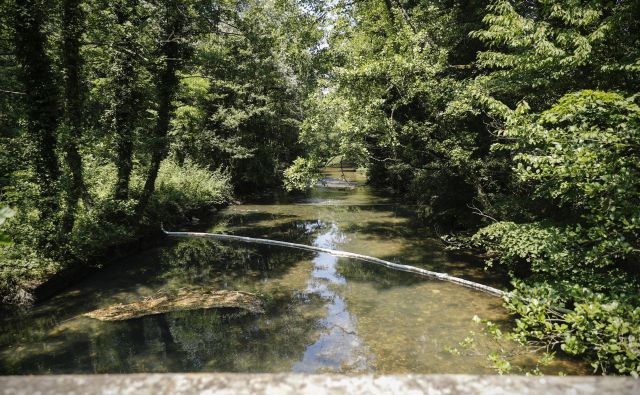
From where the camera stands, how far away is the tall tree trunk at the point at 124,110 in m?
13.2

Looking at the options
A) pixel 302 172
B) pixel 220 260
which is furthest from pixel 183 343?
pixel 302 172

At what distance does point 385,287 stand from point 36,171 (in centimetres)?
1030

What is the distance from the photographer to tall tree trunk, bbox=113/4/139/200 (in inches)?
521

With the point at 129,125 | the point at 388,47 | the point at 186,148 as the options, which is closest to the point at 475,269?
the point at 388,47

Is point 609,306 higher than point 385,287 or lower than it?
higher

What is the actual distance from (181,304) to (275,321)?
9.03 feet

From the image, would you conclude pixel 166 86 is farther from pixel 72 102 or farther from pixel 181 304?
pixel 181 304

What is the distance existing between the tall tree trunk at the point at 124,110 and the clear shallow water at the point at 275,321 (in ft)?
10.00

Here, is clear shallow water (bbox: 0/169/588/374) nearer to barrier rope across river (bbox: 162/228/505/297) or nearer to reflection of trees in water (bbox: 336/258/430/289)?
reflection of trees in water (bbox: 336/258/430/289)

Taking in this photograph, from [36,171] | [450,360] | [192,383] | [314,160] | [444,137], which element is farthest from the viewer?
[314,160]

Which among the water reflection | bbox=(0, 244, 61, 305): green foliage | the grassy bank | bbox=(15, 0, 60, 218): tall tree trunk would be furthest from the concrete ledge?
bbox=(15, 0, 60, 218): tall tree trunk

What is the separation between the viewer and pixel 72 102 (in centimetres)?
1127

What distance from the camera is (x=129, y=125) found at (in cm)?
1380

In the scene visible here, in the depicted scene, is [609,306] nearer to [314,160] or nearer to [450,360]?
[450,360]
